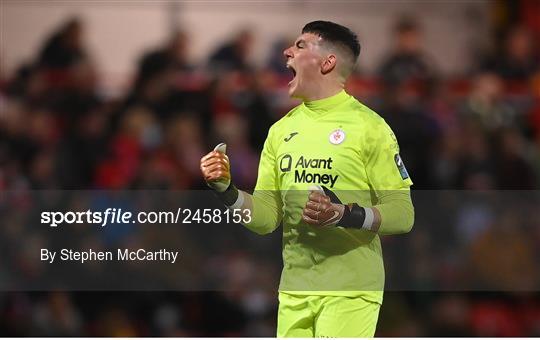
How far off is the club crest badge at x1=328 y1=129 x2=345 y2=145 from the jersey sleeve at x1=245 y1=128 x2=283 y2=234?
10.6 inches

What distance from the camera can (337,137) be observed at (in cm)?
445

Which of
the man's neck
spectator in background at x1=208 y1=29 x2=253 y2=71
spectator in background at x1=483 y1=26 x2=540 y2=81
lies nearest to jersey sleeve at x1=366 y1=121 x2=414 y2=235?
the man's neck

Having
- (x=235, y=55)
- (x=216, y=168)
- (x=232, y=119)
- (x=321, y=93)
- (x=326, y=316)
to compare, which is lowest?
(x=326, y=316)

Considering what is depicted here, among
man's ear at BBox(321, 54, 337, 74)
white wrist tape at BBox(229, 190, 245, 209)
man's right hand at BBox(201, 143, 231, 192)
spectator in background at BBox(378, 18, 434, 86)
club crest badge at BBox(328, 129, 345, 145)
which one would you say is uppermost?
spectator in background at BBox(378, 18, 434, 86)

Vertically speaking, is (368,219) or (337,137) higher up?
(337,137)

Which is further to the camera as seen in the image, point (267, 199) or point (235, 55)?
point (235, 55)

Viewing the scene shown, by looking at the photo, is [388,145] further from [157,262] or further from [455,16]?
Result: [455,16]

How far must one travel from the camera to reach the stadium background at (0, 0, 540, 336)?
7.40 m

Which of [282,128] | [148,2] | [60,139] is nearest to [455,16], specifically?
[148,2]

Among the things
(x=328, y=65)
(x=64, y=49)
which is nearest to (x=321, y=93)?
(x=328, y=65)

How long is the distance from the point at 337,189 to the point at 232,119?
3.52 m

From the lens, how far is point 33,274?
7203 mm

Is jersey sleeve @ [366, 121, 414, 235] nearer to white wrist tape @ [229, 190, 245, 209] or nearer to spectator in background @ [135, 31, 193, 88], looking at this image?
white wrist tape @ [229, 190, 245, 209]

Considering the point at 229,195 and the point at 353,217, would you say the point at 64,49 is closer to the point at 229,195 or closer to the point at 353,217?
the point at 229,195
